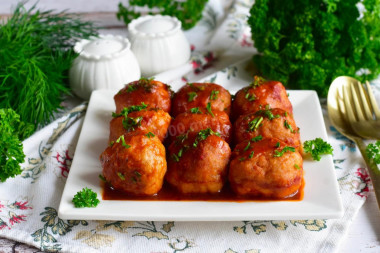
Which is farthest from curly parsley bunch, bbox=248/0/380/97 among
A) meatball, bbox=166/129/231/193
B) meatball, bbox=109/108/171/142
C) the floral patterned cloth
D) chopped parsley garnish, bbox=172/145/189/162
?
chopped parsley garnish, bbox=172/145/189/162

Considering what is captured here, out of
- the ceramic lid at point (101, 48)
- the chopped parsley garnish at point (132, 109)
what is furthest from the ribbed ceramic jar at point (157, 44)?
the chopped parsley garnish at point (132, 109)

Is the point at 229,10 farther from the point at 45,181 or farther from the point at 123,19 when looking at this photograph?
the point at 45,181

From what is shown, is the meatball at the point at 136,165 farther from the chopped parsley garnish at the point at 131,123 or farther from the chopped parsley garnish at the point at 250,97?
the chopped parsley garnish at the point at 250,97

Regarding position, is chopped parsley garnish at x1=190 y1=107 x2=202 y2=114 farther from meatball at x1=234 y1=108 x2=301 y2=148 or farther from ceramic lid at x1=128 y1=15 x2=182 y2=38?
ceramic lid at x1=128 y1=15 x2=182 y2=38

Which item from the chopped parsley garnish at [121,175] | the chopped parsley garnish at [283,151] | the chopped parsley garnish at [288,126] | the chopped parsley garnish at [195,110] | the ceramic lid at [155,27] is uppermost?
the chopped parsley garnish at [283,151]

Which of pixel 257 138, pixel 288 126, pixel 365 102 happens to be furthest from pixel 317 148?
pixel 365 102

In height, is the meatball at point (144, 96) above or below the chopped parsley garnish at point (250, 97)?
below

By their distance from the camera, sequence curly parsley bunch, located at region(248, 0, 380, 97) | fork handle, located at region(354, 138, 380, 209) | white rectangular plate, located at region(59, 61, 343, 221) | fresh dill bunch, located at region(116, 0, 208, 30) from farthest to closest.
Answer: fresh dill bunch, located at region(116, 0, 208, 30), curly parsley bunch, located at region(248, 0, 380, 97), fork handle, located at region(354, 138, 380, 209), white rectangular plate, located at region(59, 61, 343, 221)
